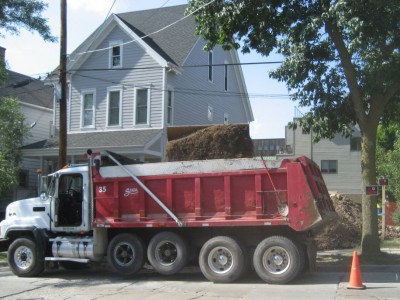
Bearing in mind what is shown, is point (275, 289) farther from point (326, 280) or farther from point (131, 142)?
point (131, 142)

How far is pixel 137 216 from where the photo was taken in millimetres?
11211

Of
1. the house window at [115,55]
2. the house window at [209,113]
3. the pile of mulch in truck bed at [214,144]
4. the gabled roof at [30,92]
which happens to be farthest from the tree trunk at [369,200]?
the gabled roof at [30,92]

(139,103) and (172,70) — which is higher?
(172,70)

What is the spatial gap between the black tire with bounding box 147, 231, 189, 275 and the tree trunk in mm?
5071

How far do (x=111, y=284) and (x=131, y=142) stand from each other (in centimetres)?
1200

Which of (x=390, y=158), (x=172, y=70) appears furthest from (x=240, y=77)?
(x=390, y=158)

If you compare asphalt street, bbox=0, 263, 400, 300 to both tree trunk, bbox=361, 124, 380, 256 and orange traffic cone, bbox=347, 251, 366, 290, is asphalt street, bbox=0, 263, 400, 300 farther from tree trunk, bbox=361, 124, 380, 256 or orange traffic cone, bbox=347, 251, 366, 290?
tree trunk, bbox=361, 124, 380, 256

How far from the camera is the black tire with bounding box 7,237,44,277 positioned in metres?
11.8

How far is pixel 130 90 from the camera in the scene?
24.2 metres

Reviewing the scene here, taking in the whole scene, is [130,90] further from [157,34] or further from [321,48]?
[321,48]

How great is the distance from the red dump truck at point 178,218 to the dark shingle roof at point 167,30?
43.8 ft

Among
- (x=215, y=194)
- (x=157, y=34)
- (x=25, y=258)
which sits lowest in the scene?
(x=25, y=258)

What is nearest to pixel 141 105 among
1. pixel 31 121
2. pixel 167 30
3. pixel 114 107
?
pixel 114 107

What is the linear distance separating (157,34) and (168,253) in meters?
18.3
